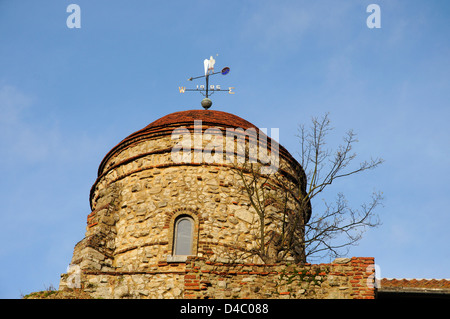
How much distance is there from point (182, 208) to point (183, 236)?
719 millimetres

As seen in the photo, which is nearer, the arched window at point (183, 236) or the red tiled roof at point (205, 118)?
the arched window at point (183, 236)

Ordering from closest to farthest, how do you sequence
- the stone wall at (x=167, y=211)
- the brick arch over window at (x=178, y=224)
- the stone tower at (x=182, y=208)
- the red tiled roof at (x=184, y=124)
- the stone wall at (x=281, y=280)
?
the stone wall at (x=281, y=280), the stone tower at (x=182, y=208), the brick arch over window at (x=178, y=224), the stone wall at (x=167, y=211), the red tiled roof at (x=184, y=124)

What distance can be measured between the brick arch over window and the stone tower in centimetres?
2

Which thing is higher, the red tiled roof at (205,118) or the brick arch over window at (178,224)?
the red tiled roof at (205,118)

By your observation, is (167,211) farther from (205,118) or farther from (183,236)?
(205,118)

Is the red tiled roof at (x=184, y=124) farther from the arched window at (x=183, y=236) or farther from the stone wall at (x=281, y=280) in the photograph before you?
the stone wall at (x=281, y=280)

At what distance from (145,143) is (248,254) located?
4242mm

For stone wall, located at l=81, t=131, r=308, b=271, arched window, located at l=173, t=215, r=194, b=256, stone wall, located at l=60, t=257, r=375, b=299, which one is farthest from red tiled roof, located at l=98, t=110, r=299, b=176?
stone wall, located at l=60, t=257, r=375, b=299

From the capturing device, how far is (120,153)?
16.1 m

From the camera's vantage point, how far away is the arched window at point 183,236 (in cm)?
1385

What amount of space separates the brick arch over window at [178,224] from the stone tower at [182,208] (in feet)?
0.08

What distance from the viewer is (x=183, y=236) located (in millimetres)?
14039

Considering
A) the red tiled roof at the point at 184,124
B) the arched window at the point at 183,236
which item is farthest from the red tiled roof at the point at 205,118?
the arched window at the point at 183,236

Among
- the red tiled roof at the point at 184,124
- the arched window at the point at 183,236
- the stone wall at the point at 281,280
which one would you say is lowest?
the stone wall at the point at 281,280
